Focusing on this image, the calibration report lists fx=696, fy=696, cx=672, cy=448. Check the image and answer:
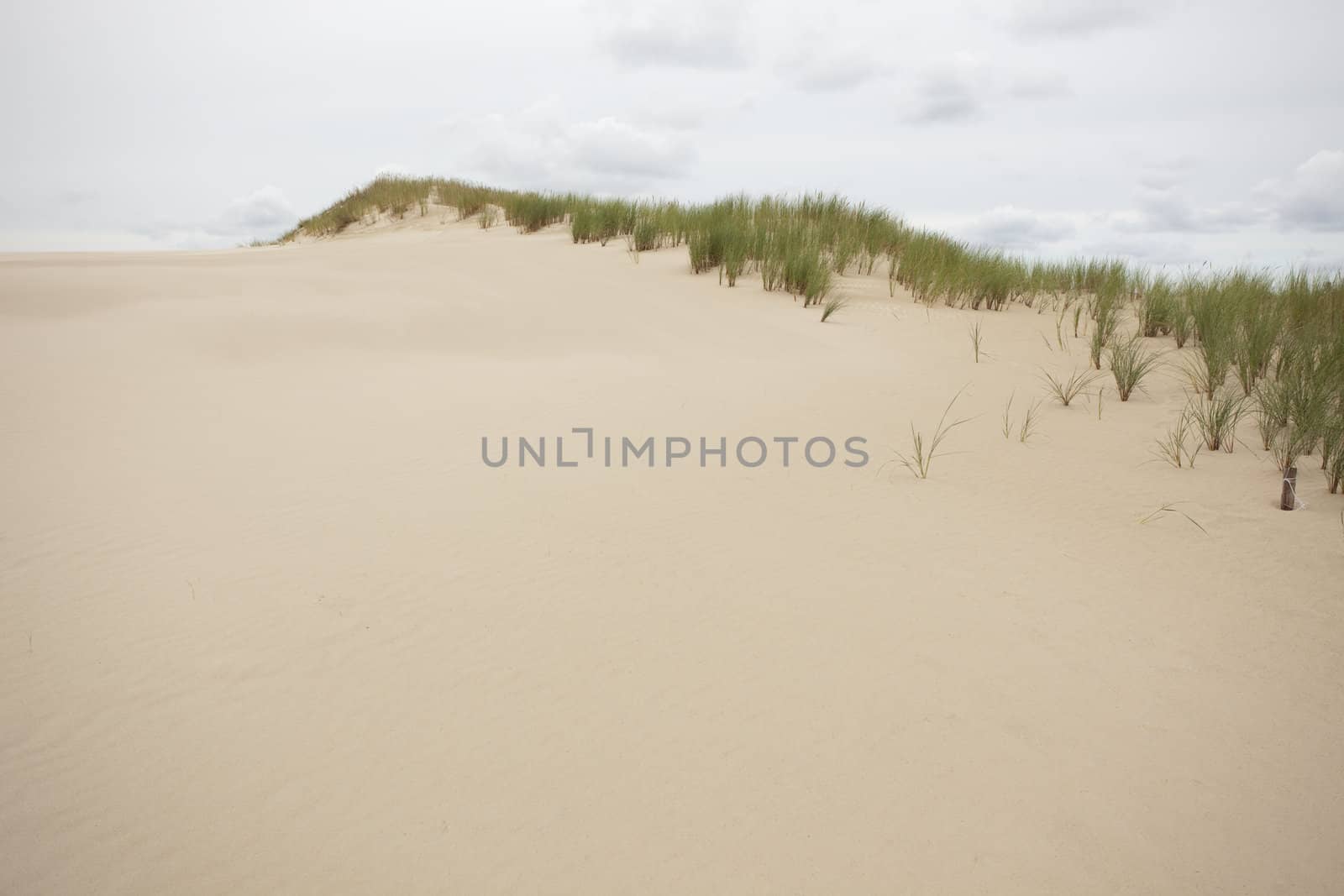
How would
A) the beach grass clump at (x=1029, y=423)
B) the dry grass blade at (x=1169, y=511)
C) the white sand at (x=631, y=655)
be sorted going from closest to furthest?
the white sand at (x=631, y=655), the dry grass blade at (x=1169, y=511), the beach grass clump at (x=1029, y=423)

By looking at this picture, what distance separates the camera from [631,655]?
1.77 m

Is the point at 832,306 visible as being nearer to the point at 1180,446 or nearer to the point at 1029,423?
the point at 1029,423

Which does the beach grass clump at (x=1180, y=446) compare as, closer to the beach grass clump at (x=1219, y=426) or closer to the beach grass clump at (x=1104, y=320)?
the beach grass clump at (x=1219, y=426)

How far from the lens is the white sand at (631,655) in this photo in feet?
4.26

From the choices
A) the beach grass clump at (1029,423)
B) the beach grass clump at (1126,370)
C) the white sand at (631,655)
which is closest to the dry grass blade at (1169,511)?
the white sand at (631,655)

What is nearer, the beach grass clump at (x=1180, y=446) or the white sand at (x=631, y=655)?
the white sand at (x=631, y=655)

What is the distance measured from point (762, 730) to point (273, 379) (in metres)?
3.26

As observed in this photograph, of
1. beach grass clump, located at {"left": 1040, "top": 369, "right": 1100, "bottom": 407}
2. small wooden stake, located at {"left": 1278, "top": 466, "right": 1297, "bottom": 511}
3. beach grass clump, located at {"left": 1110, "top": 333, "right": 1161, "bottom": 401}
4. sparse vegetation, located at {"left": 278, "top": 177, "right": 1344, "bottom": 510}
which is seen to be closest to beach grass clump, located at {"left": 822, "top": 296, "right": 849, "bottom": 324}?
sparse vegetation, located at {"left": 278, "top": 177, "right": 1344, "bottom": 510}

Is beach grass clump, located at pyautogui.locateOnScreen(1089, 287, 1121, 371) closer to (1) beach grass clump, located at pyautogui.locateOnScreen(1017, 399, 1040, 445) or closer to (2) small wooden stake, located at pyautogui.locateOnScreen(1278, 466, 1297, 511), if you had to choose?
(1) beach grass clump, located at pyautogui.locateOnScreen(1017, 399, 1040, 445)

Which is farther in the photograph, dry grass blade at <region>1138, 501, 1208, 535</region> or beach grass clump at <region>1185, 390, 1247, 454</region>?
beach grass clump at <region>1185, 390, 1247, 454</region>

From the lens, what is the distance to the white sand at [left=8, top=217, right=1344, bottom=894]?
1300mm

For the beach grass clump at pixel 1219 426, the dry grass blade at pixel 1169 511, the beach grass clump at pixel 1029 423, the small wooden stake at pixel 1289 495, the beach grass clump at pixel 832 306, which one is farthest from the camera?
the beach grass clump at pixel 832 306

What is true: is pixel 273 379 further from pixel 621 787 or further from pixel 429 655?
pixel 621 787

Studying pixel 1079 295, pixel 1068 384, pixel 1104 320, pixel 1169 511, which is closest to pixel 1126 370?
pixel 1068 384
